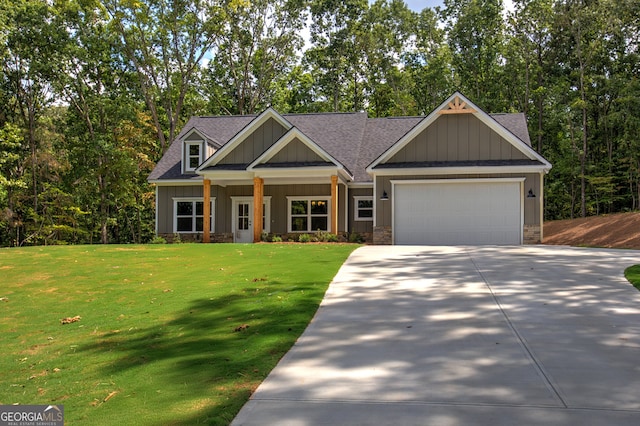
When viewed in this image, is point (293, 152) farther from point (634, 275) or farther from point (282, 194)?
point (634, 275)

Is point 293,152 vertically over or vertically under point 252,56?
under

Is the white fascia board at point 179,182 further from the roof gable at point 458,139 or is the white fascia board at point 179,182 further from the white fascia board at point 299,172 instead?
the roof gable at point 458,139

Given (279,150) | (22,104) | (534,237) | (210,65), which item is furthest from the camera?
(210,65)

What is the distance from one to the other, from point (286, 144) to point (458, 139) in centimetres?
701

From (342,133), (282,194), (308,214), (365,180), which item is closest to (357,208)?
(365,180)

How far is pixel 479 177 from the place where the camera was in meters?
20.9

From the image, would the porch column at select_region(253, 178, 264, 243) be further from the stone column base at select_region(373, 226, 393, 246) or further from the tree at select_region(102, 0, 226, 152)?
the tree at select_region(102, 0, 226, 152)

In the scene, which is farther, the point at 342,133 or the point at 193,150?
the point at 342,133

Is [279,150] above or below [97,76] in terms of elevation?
below

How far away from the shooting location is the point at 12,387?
586 cm

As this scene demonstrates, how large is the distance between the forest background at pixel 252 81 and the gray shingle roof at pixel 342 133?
23.5ft

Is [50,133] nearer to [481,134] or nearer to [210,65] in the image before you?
[210,65]

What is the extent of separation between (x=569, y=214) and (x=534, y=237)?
1909cm

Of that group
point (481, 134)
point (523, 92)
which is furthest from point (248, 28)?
point (481, 134)
